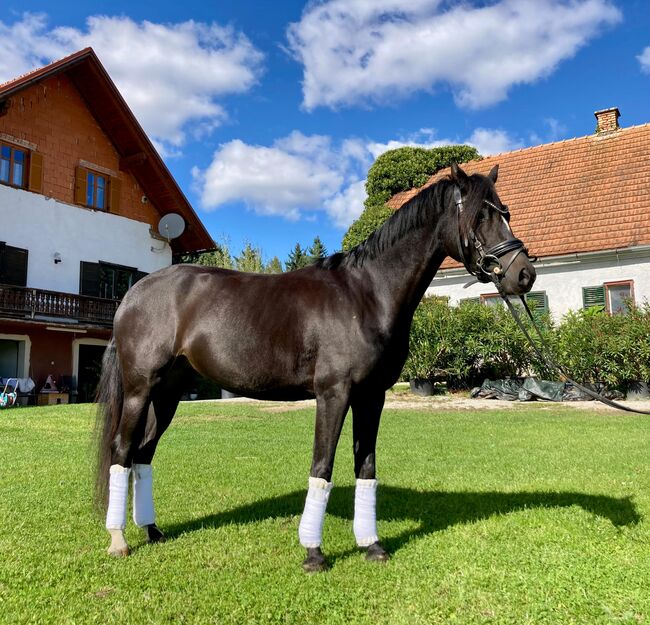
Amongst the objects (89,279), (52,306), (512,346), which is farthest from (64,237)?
(512,346)

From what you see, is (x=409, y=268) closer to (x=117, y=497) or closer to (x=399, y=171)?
(x=117, y=497)

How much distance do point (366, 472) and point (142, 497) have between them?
64.0 inches

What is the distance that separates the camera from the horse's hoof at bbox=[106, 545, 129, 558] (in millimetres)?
3479

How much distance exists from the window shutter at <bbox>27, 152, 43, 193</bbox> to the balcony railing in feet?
11.8

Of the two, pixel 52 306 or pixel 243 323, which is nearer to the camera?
pixel 243 323

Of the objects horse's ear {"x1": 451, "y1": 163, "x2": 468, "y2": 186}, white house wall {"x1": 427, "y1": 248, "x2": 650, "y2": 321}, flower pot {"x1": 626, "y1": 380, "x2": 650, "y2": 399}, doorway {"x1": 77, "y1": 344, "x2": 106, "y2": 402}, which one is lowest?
flower pot {"x1": 626, "y1": 380, "x2": 650, "y2": 399}

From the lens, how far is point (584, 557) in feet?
11.0

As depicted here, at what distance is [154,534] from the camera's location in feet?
12.5

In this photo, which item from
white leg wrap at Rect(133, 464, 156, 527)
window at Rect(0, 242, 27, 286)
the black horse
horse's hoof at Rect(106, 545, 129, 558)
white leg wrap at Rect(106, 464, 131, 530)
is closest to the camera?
the black horse

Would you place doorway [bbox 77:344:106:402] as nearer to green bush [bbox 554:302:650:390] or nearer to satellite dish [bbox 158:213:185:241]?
satellite dish [bbox 158:213:185:241]

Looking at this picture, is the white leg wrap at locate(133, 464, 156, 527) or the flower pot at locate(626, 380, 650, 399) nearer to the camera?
the white leg wrap at locate(133, 464, 156, 527)

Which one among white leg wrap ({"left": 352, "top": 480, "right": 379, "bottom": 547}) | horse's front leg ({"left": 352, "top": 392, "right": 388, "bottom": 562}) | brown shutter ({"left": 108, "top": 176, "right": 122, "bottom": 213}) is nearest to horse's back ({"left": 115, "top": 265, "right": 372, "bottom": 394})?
horse's front leg ({"left": 352, "top": 392, "right": 388, "bottom": 562})

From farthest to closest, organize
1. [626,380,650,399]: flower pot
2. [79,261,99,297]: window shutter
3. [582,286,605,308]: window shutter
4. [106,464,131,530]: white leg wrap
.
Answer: [79,261,99,297]: window shutter < [582,286,605,308]: window shutter < [626,380,650,399]: flower pot < [106,464,131,530]: white leg wrap

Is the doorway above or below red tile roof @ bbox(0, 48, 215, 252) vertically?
below
